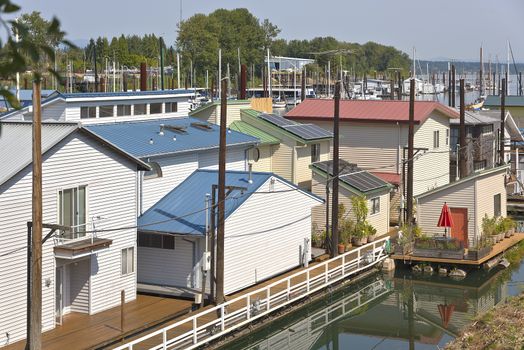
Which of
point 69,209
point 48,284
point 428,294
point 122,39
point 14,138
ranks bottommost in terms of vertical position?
point 428,294

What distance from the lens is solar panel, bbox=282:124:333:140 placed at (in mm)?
43469

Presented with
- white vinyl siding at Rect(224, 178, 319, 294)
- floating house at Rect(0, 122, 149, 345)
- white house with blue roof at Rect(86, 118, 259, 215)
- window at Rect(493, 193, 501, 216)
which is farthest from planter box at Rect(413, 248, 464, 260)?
floating house at Rect(0, 122, 149, 345)

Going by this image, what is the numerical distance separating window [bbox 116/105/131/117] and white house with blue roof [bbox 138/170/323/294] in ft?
13.5

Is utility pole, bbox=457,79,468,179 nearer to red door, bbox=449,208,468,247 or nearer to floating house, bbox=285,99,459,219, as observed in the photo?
floating house, bbox=285,99,459,219

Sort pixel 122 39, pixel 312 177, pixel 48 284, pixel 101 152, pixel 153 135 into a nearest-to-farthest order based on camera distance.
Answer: pixel 48 284 < pixel 101 152 < pixel 153 135 < pixel 312 177 < pixel 122 39

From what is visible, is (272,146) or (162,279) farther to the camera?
(272,146)

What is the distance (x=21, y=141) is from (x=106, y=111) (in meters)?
9.41

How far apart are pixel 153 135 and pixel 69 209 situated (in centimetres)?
859

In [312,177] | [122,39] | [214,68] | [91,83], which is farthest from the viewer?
[122,39]

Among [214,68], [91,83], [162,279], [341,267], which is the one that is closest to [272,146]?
[341,267]

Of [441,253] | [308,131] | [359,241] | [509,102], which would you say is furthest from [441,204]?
[509,102]

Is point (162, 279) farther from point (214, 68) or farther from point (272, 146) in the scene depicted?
point (214, 68)

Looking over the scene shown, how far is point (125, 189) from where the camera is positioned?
26.5m

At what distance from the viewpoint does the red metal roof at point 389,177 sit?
149 ft
